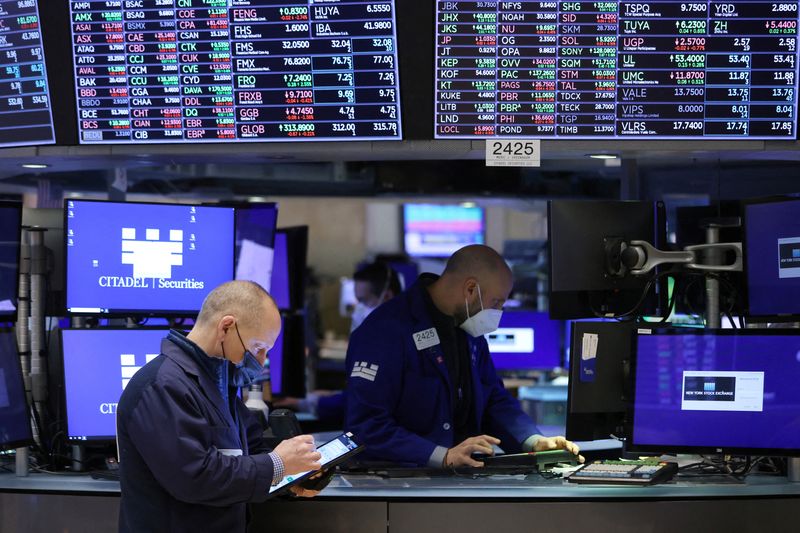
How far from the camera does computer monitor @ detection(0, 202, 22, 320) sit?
354 centimetres

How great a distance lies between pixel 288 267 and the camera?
17.9 ft

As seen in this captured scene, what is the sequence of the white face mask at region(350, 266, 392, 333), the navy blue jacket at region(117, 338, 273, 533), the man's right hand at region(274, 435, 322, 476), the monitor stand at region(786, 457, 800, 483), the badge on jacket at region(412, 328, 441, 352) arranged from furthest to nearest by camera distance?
the white face mask at region(350, 266, 392, 333), the badge on jacket at region(412, 328, 441, 352), the monitor stand at region(786, 457, 800, 483), the man's right hand at region(274, 435, 322, 476), the navy blue jacket at region(117, 338, 273, 533)

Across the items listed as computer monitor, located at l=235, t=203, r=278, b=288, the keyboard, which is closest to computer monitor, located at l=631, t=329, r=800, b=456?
the keyboard

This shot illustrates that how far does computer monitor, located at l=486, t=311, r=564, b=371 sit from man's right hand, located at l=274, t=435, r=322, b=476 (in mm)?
3553

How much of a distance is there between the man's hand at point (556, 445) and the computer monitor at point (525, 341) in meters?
2.62

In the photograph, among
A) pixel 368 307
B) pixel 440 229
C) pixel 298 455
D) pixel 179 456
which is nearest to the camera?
pixel 179 456

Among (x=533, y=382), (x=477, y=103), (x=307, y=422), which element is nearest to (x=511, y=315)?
(x=533, y=382)

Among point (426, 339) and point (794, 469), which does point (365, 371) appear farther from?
point (794, 469)

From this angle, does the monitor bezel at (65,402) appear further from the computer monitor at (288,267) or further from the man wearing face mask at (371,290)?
the man wearing face mask at (371,290)

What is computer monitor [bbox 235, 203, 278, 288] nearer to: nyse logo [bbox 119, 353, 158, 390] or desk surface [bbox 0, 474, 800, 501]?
nyse logo [bbox 119, 353, 158, 390]

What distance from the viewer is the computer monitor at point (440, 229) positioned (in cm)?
1138

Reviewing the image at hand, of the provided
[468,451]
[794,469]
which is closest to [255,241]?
[468,451]

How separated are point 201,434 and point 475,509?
102 cm

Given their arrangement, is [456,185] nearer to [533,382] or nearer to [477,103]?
[533,382]
